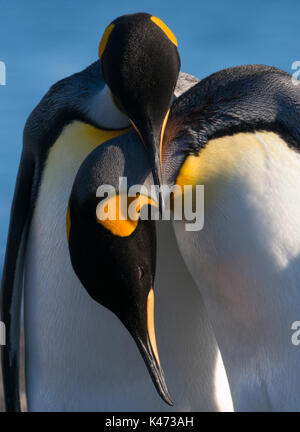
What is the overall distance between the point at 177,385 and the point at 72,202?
94cm

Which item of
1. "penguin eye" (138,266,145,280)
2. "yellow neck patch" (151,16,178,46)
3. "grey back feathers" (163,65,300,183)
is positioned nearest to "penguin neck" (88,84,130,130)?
"grey back feathers" (163,65,300,183)

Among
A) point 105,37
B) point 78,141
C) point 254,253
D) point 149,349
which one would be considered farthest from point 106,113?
point 149,349

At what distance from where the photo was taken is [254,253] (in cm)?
217

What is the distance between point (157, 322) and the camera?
2.56 metres

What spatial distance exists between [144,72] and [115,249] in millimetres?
488

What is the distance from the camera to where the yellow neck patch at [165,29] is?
207cm

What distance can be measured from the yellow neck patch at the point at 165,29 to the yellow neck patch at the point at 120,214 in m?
0.50

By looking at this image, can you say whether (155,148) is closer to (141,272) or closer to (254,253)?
(141,272)

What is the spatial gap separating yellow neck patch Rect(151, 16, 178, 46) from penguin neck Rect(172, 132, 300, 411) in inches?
13.2

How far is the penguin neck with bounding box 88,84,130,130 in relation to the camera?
8.05ft
